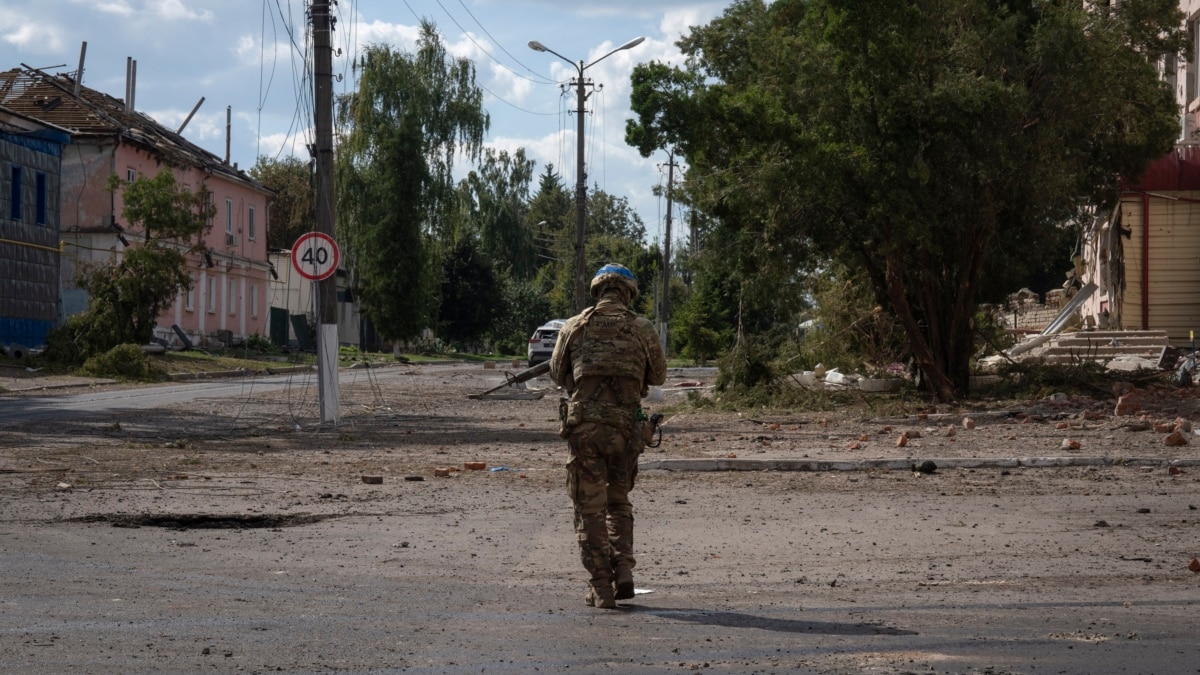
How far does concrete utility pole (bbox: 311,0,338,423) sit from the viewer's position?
20000 millimetres

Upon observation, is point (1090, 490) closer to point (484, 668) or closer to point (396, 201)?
point (484, 668)

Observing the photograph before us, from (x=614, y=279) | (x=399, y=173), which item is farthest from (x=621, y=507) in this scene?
(x=399, y=173)

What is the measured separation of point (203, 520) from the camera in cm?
1031

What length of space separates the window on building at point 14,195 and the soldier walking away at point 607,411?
121 ft

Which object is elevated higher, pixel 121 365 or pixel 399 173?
pixel 399 173

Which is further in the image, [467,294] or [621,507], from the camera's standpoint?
[467,294]

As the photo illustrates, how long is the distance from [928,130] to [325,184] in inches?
358

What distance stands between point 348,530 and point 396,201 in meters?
52.5

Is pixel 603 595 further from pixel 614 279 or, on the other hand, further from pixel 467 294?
pixel 467 294

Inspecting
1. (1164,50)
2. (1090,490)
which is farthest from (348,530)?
(1164,50)

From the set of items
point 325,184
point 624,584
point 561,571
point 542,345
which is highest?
point 325,184

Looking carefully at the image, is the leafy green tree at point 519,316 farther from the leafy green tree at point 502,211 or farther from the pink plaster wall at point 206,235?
the pink plaster wall at point 206,235

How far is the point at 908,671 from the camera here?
5.56m

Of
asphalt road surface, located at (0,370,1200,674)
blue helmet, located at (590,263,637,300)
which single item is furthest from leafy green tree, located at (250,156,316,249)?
blue helmet, located at (590,263,637,300)
